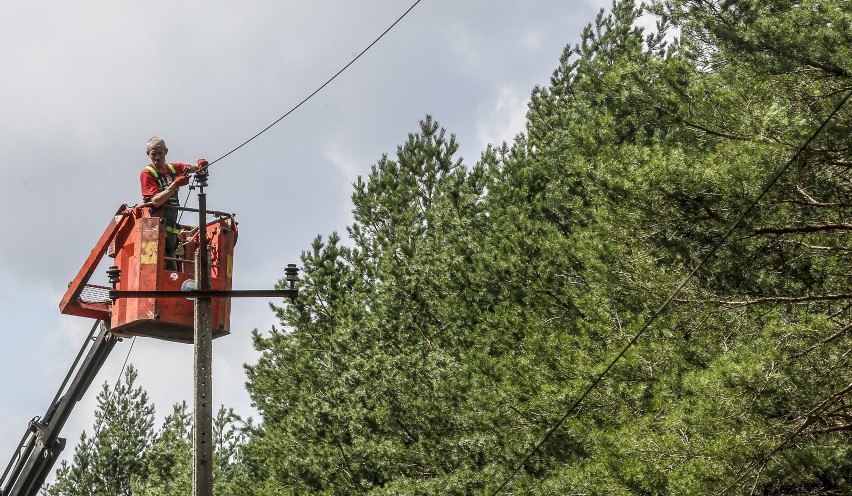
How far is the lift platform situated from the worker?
0.32 feet

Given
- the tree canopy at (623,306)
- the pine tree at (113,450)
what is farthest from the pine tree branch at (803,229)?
the pine tree at (113,450)

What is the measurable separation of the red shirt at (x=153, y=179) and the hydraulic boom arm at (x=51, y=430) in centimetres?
269

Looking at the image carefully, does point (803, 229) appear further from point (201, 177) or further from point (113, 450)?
point (113, 450)

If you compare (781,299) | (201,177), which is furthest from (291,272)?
(781,299)

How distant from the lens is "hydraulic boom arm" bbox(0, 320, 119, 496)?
19.2 m

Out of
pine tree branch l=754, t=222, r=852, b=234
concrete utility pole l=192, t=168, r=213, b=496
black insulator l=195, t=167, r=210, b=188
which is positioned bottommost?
concrete utility pole l=192, t=168, r=213, b=496

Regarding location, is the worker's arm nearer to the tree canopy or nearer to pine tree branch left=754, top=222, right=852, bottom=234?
the tree canopy

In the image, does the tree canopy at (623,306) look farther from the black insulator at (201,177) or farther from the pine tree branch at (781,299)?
the black insulator at (201,177)

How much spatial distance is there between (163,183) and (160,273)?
1.09 metres

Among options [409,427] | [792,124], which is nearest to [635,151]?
[792,124]

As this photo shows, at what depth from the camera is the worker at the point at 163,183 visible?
1688 cm

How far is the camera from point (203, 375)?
48.1 ft

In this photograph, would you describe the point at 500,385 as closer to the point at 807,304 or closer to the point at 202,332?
the point at 807,304

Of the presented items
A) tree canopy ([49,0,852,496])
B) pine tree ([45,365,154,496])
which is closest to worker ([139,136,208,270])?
tree canopy ([49,0,852,496])
